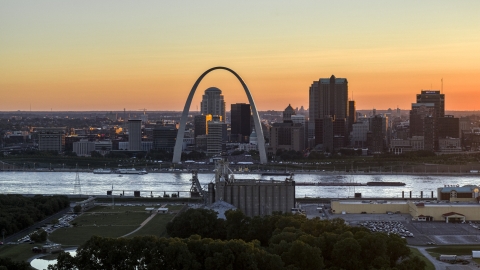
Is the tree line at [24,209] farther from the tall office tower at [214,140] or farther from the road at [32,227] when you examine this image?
the tall office tower at [214,140]

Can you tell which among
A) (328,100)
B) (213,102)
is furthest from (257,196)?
(213,102)

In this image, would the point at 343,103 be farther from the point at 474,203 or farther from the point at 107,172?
the point at 474,203

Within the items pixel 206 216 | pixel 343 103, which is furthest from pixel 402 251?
pixel 343 103

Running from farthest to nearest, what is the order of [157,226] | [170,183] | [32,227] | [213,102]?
[213,102]
[170,183]
[32,227]
[157,226]

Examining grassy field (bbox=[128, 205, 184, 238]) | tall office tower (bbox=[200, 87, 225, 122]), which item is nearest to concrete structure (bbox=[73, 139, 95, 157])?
tall office tower (bbox=[200, 87, 225, 122])

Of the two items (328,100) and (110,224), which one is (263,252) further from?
(328,100)

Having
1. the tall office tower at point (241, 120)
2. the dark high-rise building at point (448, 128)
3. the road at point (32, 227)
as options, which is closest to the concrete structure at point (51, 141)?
the tall office tower at point (241, 120)
